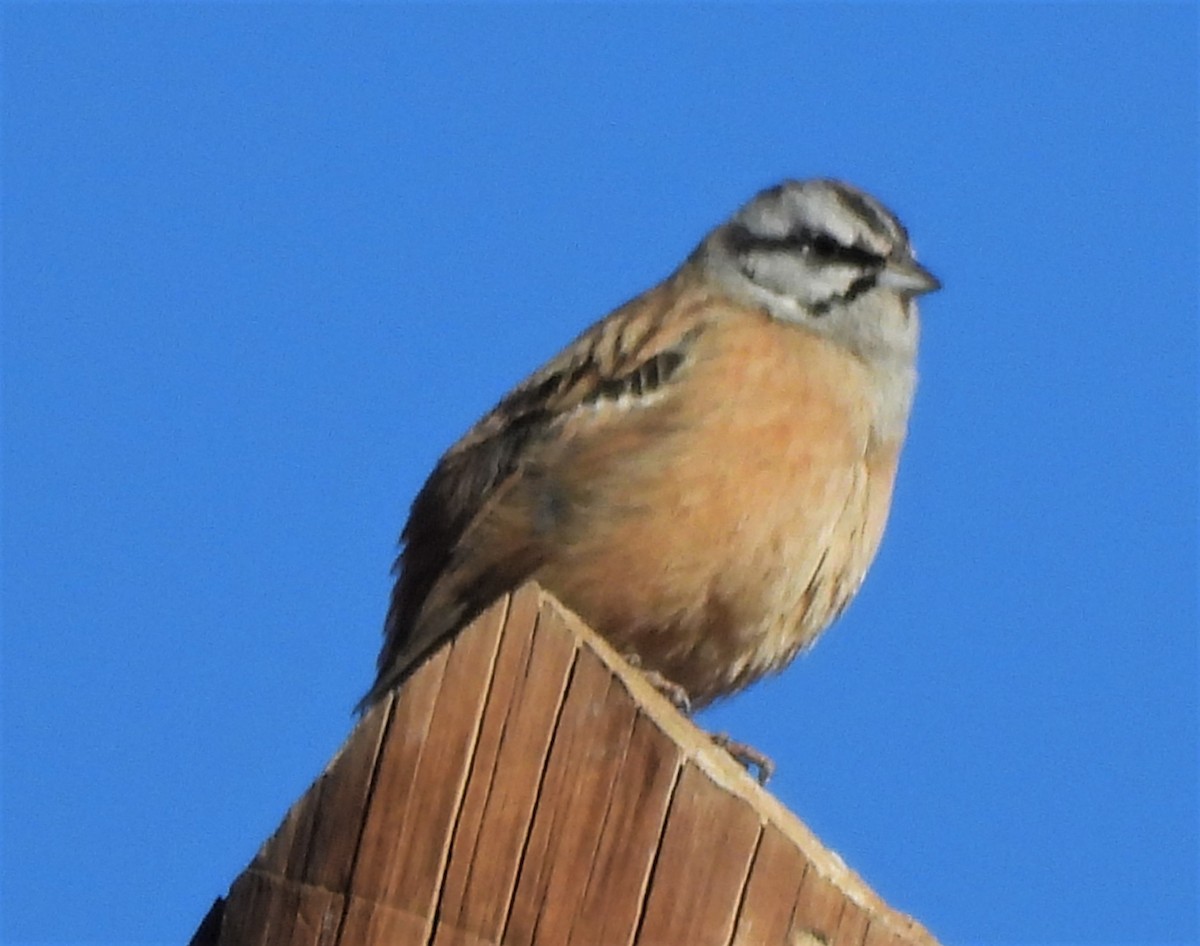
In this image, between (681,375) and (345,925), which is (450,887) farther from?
(681,375)

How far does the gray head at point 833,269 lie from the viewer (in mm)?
7770

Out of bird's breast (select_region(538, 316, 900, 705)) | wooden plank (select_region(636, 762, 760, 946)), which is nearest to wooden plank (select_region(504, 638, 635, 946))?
wooden plank (select_region(636, 762, 760, 946))

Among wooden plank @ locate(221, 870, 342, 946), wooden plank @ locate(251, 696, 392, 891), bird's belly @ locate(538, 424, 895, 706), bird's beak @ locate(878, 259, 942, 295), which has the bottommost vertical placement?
wooden plank @ locate(221, 870, 342, 946)

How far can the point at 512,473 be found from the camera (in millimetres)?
7363

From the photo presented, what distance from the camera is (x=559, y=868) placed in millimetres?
3805

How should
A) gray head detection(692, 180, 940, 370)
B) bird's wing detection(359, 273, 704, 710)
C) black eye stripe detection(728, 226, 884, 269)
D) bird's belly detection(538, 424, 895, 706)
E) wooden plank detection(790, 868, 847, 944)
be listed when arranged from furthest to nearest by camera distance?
black eye stripe detection(728, 226, 884, 269)
gray head detection(692, 180, 940, 370)
bird's wing detection(359, 273, 704, 710)
bird's belly detection(538, 424, 895, 706)
wooden plank detection(790, 868, 847, 944)

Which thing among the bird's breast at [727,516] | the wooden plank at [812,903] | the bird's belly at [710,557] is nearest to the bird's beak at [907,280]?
the bird's breast at [727,516]

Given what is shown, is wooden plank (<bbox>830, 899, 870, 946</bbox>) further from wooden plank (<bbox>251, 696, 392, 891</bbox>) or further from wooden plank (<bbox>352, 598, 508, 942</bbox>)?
wooden plank (<bbox>251, 696, 392, 891</bbox>)

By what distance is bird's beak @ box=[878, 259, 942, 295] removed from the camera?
794cm

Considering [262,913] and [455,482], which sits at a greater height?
[455,482]

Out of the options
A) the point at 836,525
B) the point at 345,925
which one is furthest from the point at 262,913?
the point at 836,525

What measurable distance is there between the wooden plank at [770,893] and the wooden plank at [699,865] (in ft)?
0.06

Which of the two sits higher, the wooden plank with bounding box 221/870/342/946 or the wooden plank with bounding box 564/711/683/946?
the wooden plank with bounding box 564/711/683/946

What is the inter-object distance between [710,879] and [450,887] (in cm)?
52
